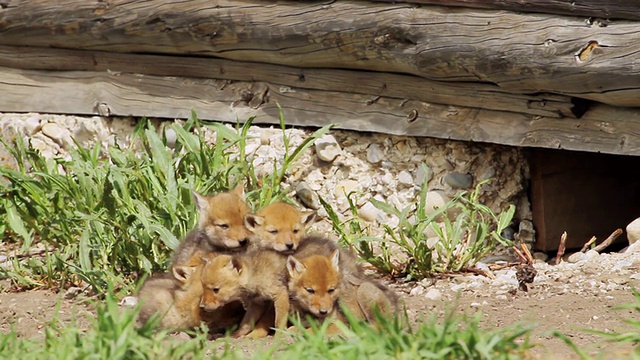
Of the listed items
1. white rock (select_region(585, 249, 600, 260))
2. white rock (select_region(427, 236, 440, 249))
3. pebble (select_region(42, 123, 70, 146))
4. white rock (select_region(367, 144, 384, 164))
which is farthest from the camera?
pebble (select_region(42, 123, 70, 146))

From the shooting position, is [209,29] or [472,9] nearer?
[472,9]

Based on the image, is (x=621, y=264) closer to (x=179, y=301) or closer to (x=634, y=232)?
(x=634, y=232)

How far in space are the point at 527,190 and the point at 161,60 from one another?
310cm

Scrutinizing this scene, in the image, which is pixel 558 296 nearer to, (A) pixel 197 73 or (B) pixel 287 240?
(B) pixel 287 240

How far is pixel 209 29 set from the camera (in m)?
8.04

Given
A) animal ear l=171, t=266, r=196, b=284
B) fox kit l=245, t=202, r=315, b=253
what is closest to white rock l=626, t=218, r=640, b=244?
fox kit l=245, t=202, r=315, b=253

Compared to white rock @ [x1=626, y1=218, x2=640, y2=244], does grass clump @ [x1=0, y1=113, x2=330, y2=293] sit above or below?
above

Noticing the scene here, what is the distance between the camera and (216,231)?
620 cm

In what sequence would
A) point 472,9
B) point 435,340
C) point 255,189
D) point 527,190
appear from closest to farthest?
point 435,340, point 472,9, point 255,189, point 527,190

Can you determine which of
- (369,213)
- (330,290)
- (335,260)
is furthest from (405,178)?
(330,290)

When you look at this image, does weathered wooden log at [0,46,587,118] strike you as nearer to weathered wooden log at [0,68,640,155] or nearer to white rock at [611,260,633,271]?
weathered wooden log at [0,68,640,155]

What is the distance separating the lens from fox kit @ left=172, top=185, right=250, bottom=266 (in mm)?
6152

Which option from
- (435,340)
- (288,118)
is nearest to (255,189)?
(288,118)

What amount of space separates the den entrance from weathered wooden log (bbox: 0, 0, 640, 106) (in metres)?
1.11
